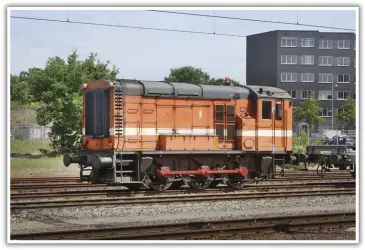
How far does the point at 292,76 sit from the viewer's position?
22125mm

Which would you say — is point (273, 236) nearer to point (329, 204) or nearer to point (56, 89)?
point (329, 204)

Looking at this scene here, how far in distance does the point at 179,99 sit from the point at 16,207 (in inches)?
216

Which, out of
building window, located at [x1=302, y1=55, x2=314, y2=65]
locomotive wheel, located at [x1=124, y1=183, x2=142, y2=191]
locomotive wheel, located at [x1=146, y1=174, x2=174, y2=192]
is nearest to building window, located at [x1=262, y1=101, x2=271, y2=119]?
locomotive wheel, located at [x1=146, y1=174, x2=174, y2=192]

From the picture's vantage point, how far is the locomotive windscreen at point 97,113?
15.2 m

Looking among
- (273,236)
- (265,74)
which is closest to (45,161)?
(265,74)

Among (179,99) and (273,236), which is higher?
(179,99)

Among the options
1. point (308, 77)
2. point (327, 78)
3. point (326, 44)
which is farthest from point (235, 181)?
point (308, 77)

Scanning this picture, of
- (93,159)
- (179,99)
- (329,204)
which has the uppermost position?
(179,99)

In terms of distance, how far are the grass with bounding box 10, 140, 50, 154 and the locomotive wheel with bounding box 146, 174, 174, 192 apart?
6.22 meters

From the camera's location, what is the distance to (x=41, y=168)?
23359 mm

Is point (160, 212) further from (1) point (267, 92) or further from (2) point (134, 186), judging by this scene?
(1) point (267, 92)

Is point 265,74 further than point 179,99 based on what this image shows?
Yes

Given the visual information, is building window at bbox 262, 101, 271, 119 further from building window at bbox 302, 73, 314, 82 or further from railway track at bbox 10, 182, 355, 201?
building window at bbox 302, 73, 314, 82

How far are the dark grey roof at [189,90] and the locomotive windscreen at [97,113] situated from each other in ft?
1.90
